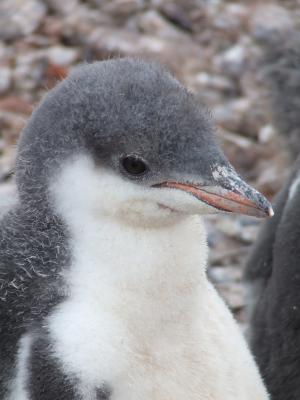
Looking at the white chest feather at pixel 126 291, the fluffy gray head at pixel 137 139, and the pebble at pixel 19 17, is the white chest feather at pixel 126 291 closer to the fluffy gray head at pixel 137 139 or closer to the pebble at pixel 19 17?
the fluffy gray head at pixel 137 139

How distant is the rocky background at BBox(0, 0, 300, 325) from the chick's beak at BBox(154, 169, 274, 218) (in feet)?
7.19

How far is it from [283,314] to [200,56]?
10.8ft

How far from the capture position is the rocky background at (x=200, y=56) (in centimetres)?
537

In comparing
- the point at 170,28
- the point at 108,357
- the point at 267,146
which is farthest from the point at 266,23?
the point at 108,357

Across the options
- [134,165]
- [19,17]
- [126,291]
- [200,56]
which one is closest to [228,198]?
[134,165]

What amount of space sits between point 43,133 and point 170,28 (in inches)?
168

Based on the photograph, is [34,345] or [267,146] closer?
[34,345]

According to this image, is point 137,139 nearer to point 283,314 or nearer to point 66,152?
point 66,152

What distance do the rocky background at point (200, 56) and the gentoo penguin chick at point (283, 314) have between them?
0.99m

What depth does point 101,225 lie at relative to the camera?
2.88 meters

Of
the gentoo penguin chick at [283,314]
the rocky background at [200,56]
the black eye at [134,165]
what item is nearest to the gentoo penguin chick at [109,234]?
the black eye at [134,165]

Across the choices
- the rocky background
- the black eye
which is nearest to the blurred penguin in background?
the rocky background

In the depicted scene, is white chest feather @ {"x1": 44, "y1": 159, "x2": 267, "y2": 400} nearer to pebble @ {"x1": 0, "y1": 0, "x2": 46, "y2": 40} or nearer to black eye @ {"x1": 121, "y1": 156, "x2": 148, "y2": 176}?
black eye @ {"x1": 121, "y1": 156, "x2": 148, "y2": 176}

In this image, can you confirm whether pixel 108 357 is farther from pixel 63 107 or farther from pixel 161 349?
pixel 63 107
